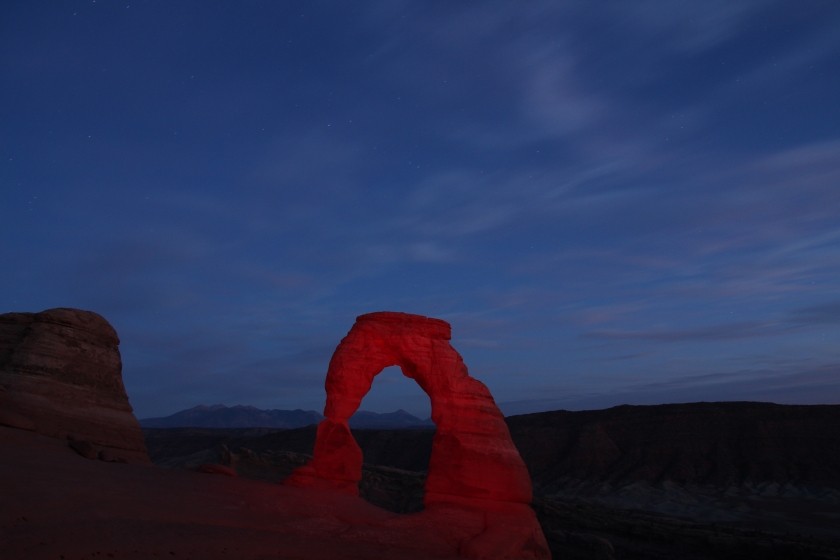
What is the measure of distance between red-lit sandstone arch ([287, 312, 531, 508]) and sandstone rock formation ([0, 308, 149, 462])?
5.78m

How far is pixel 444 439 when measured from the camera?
14367mm

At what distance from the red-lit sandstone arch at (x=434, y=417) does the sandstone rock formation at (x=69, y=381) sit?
5.78 metres

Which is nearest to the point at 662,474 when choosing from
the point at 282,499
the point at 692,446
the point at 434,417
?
the point at 692,446

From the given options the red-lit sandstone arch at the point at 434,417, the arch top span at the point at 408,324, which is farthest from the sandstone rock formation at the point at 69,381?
the arch top span at the point at 408,324

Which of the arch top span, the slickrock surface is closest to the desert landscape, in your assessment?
the slickrock surface

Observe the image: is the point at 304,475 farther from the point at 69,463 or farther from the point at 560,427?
the point at 560,427

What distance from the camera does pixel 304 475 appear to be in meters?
15.4

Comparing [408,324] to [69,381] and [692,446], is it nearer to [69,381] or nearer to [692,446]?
[69,381]

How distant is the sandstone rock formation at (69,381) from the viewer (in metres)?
16.6

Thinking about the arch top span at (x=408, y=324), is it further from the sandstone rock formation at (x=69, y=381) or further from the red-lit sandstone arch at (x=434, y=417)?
the sandstone rock formation at (x=69, y=381)

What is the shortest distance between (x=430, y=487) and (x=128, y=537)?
25.1 ft

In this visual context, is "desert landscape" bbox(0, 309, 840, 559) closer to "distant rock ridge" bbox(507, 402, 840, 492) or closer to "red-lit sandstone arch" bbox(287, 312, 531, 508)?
"distant rock ridge" bbox(507, 402, 840, 492)

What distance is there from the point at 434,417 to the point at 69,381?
1171 cm

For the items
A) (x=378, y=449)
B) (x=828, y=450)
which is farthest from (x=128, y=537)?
(x=378, y=449)
